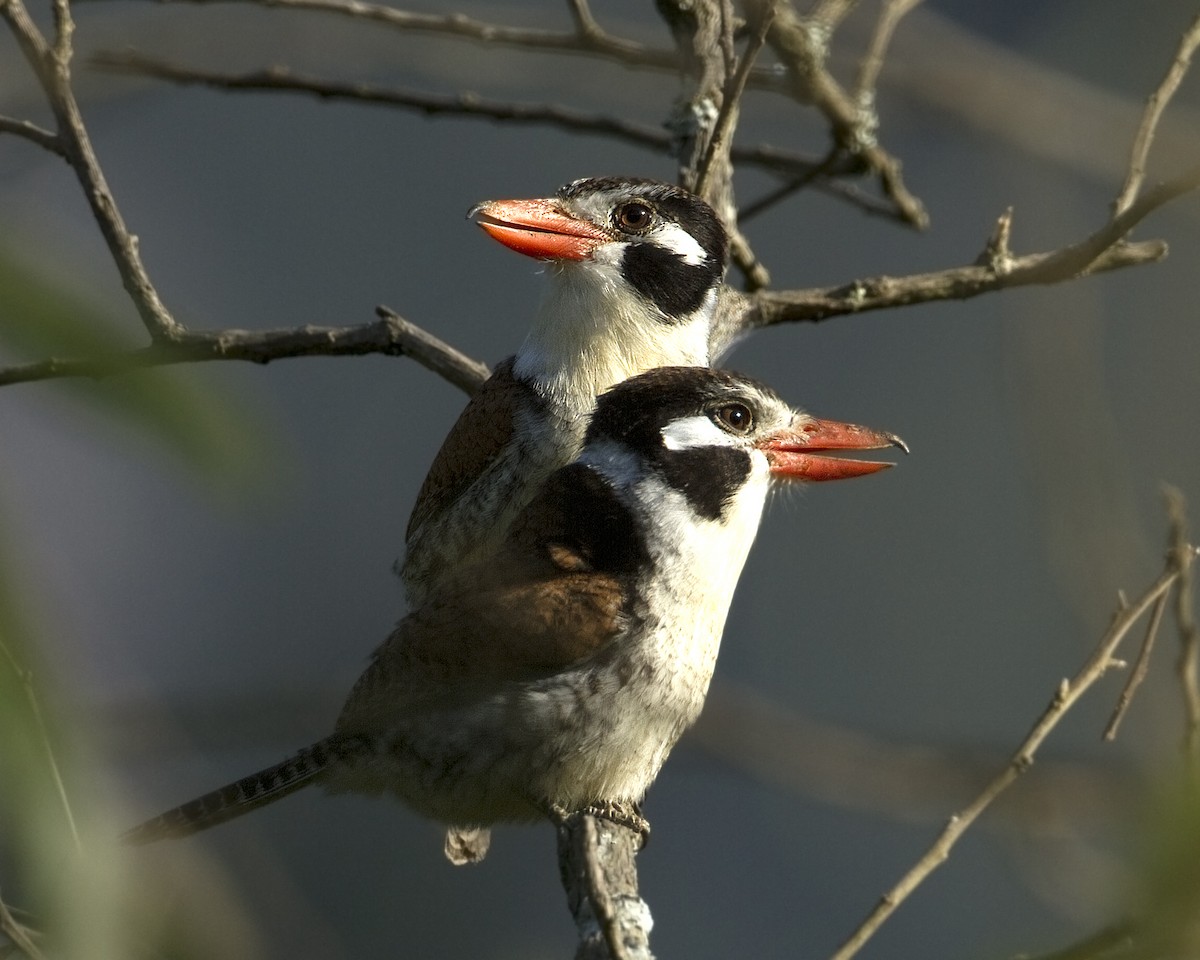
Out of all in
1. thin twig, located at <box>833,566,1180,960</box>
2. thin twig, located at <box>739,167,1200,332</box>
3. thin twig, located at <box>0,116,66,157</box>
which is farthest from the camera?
thin twig, located at <box>739,167,1200,332</box>

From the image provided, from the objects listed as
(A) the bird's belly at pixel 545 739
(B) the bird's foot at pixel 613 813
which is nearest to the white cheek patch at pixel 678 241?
(A) the bird's belly at pixel 545 739

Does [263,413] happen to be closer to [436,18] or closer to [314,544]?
[436,18]

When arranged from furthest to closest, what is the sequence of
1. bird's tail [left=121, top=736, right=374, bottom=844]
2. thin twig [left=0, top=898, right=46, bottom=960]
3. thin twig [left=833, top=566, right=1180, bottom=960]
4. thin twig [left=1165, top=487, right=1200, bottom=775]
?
bird's tail [left=121, top=736, right=374, bottom=844], thin twig [left=1165, top=487, right=1200, bottom=775], thin twig [left=833, top=566, right=1180, bottom=960], thin twig [left=0, top=898, right=46, bottom=960]

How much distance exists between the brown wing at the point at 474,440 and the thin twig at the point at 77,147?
0.86m

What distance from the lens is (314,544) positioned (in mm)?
7707

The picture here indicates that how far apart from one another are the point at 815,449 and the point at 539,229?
1053mm

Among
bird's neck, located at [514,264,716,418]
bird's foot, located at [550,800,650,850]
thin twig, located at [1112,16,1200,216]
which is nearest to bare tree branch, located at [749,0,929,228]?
bird's neck, located at [514,264,716,418]

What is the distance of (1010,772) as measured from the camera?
2.56m

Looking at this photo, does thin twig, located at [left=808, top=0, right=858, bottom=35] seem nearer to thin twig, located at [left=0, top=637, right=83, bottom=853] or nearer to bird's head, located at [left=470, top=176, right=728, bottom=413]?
bird's head, located at [left=470, top=176, right=728, bottom=413]

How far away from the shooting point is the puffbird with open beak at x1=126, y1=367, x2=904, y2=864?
10.2ft

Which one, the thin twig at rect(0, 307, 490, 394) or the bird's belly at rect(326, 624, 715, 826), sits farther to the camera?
the thin twig at rect(0, 307, 490, 394)

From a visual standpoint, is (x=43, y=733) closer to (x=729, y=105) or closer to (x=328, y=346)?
(x=328, y=346)

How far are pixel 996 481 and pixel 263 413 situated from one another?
7063 mm

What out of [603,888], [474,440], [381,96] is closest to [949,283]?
[474,440]
